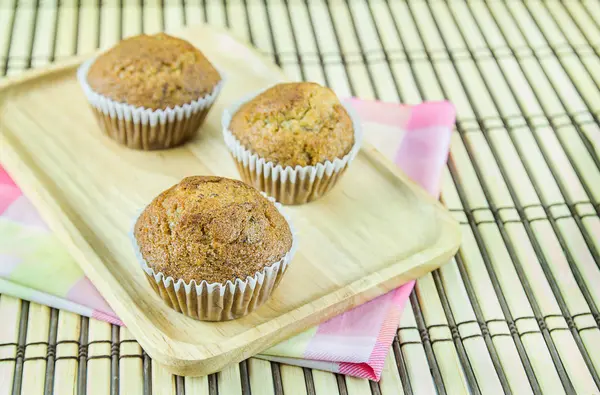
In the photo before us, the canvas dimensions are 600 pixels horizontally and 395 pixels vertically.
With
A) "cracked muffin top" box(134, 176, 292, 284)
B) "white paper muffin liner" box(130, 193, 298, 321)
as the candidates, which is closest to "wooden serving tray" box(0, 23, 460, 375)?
"white paper muffin liner" box(130, 193, 298, 321)

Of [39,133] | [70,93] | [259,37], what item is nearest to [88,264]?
[39,133]

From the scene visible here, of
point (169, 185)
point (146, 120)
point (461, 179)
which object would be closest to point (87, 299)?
point (169, 185)

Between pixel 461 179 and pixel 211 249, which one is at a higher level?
pixel 211 249

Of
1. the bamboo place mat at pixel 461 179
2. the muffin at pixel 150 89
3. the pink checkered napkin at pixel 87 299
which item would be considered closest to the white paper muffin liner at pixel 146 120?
the muffin at pixel 150 89

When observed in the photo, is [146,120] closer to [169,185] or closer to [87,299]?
[169,185]

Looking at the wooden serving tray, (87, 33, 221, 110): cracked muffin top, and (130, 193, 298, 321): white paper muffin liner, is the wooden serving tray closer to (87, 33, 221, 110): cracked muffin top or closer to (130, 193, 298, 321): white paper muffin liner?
(130, 193, 298, 321): white paper muffin liner

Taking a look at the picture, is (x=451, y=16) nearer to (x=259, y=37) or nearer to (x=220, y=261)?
(x=259, y=37)

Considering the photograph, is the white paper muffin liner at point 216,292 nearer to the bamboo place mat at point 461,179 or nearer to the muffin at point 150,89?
the bamboo place mat at point 461,179
